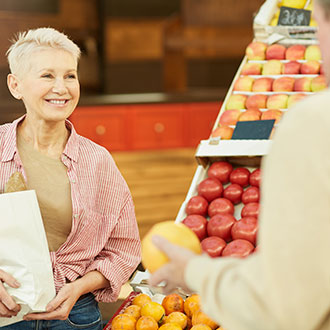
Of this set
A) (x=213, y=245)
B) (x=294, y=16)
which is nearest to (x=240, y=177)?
(x=213, y=245)

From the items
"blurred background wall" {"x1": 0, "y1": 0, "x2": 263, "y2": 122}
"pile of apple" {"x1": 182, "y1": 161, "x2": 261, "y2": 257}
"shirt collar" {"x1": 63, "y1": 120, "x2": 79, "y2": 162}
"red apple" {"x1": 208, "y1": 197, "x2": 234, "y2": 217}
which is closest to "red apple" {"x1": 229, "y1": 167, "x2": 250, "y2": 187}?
"pile of apple" {"x1": 182, "y1": 161, "x2": 261, "y2": 257}

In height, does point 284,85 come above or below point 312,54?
below

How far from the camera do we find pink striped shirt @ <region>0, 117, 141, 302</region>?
1.47 meters

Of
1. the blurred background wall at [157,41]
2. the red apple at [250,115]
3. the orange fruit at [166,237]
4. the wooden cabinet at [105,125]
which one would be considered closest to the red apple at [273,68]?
the red apple at [250,115]

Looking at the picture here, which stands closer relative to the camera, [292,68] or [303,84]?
[303,84]

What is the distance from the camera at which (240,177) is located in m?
2.08

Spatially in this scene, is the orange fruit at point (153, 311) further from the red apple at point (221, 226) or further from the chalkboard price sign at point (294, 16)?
the chalkboard price sign at point (294, 16)

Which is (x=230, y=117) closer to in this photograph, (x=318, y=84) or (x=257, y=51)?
(x=318, y=84)

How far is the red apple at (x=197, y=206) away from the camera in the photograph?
6.43ft

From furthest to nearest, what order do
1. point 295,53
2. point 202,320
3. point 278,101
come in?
point 295,53 → point 278,101 → point 202,320

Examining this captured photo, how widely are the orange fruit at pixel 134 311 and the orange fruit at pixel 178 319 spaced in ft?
0.29

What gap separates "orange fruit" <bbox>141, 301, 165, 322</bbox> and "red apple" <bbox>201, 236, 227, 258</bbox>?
25 centimetres

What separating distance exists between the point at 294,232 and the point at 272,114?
163 centimetres

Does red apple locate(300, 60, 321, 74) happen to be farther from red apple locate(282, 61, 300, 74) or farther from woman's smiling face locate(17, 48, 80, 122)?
woman's smiling face locate(17, 48, 80, 122)
